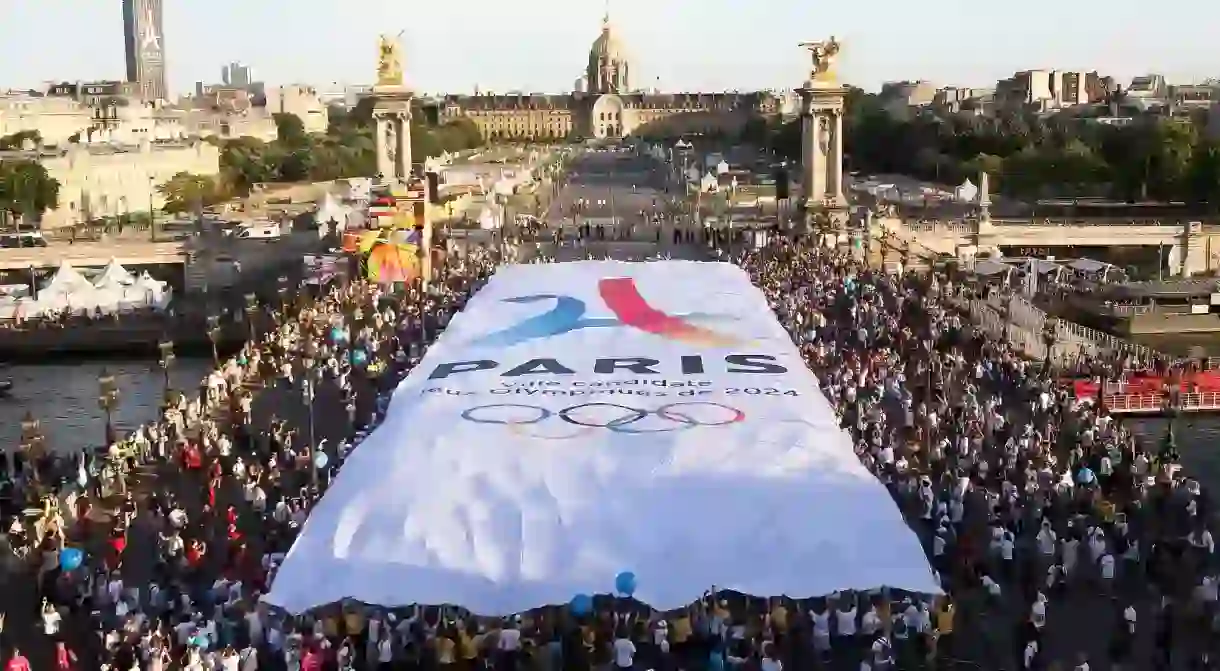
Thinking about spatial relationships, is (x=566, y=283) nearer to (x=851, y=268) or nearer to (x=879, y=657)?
(x=851, y=268)

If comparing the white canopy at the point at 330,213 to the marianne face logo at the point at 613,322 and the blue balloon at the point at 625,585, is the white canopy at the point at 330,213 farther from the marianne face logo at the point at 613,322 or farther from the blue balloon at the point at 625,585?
the blue balloon at the point at 625,585

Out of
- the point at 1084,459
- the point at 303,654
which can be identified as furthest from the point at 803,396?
the point at 303,654

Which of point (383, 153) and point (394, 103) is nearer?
point (394, 103)

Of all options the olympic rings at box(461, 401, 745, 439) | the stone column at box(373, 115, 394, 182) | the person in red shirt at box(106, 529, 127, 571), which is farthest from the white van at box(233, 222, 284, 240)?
the person in red shirt at box(106, 529, 127, 571)

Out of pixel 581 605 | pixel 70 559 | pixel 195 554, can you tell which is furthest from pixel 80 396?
pixel 581 605

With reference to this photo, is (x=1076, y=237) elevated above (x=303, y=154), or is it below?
below

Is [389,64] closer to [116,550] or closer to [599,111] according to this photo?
[116,550]

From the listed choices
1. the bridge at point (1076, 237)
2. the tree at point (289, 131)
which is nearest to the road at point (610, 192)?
the bridge at point (1076, 237)
